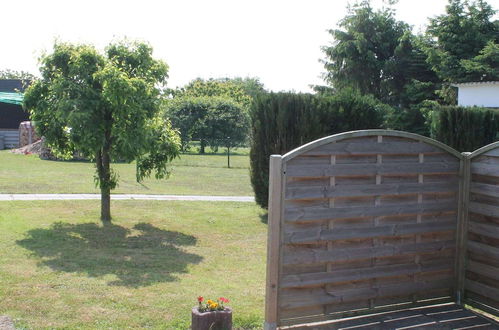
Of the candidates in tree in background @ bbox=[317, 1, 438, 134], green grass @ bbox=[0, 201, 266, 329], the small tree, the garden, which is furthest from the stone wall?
green grass @ bbox=[0, 201, 266, 329]

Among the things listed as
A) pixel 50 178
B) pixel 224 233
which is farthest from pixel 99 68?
pixel 50 178

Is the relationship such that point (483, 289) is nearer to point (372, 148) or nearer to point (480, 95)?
point (372, 148)

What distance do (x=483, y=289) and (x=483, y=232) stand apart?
2.09 feet

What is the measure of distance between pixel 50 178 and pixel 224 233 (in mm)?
9733

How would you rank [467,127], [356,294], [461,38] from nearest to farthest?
[356,294] → [467,127] → [461,38]

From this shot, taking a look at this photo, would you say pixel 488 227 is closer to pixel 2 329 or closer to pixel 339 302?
pixel 339 302

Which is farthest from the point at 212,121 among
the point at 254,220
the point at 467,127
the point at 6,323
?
the point at 6,323

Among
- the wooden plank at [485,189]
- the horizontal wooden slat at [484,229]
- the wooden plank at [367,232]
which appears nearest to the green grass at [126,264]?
the wooden plank at [367,232]

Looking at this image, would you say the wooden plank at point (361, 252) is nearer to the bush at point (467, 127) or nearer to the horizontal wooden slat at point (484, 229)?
the horizontal wooden slat at point (484, 229)

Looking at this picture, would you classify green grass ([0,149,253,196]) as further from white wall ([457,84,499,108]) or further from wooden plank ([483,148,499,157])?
white wall ([457,84,499,108])

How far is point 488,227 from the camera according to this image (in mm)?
6172

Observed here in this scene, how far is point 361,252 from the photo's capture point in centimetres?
578

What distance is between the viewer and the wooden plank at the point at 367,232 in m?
5.39

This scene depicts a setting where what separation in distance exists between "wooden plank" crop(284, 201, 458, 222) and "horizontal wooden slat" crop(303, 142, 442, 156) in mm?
553
